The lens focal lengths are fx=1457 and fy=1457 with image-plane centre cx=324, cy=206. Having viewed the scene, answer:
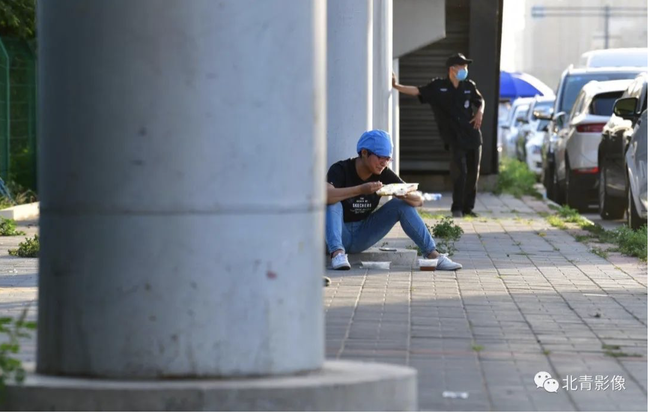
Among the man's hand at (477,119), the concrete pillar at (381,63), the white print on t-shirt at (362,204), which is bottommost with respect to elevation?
the white print on t-shirt at (362,204)

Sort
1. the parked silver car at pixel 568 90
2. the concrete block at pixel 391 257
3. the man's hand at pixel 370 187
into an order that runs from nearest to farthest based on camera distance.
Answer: the man's hand at pixel 370 187 < the concrete block at pixel 391 257 < the parked silver car at pixel 568 90

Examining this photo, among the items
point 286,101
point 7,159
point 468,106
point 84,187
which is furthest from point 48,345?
point 7,159

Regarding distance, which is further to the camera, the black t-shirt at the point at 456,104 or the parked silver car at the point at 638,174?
the black t-shirt at the point at 456,104

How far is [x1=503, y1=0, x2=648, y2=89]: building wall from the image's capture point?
3807 inches

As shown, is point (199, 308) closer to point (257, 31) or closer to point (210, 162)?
point (210, 162)

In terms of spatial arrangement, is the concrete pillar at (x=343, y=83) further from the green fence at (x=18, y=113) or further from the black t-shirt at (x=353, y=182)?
the green fence at (x=18, y=113)

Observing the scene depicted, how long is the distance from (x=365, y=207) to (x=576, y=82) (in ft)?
48.0

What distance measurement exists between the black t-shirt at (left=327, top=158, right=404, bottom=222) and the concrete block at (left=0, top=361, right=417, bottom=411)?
5.09 meters

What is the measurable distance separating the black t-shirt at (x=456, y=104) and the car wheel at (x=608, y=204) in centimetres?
189

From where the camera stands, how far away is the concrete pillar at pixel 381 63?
1493 centimetres

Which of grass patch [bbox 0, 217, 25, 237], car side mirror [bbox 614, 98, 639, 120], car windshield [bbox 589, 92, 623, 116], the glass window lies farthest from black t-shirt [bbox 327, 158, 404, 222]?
the glass window

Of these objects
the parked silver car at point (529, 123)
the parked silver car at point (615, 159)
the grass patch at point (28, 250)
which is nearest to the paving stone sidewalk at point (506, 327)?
the grass patch at point (28, 250)

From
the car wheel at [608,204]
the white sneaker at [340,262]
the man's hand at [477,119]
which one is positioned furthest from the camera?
the car wheel at [608,204]

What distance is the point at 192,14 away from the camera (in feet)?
17.5
